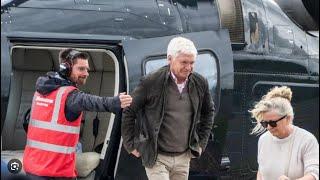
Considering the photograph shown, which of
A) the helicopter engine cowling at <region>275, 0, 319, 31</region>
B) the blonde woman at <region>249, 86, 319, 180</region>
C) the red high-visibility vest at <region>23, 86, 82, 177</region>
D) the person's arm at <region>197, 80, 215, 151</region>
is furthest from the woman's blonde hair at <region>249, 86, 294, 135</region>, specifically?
the helicopter engine cowling at <region>275, 0, 319, 31</region>

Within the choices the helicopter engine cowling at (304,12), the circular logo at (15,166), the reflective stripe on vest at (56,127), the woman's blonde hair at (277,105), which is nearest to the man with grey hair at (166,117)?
the reflective stripe on vest at (56,127)

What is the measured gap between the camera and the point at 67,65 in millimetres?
4594

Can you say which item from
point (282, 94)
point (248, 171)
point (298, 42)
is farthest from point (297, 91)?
point (282, 94)

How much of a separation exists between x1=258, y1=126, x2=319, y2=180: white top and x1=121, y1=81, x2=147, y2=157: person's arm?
100 cm

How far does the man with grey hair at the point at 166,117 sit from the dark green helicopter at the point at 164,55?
56 cm

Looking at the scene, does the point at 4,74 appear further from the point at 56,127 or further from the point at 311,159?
the point at 311,159

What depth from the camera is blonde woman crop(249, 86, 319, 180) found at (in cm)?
392

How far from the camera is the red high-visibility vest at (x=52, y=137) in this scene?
449cm

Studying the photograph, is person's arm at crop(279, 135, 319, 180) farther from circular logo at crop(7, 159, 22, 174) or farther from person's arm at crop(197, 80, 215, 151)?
circular logo at crop(7, 159, 22, 174)

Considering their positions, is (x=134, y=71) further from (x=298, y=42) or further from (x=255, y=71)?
(x=298, y=42)

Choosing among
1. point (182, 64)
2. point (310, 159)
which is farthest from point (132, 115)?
point (310, 159)

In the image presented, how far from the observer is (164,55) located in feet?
17.7

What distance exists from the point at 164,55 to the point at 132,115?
88 cm

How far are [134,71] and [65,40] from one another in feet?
1.92
